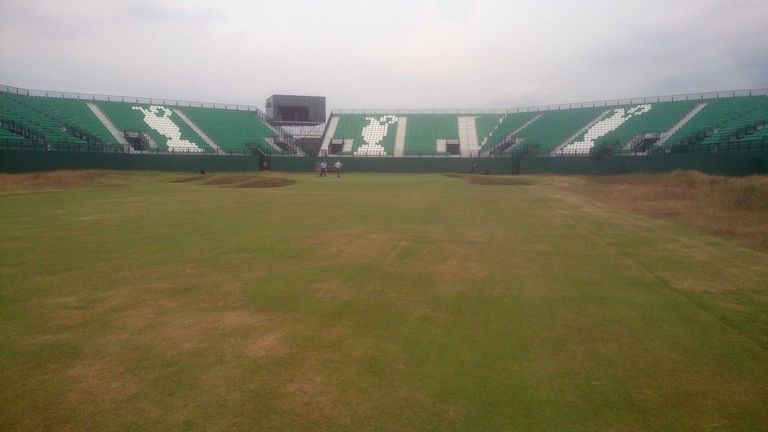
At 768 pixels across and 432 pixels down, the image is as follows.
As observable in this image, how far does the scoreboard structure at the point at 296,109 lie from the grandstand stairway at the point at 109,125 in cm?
1975

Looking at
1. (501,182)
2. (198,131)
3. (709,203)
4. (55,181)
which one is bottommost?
(709,203)

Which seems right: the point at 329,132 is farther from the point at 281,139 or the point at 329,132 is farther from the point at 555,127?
the point at 555,127

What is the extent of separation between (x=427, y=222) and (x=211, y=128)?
45787 millimetres

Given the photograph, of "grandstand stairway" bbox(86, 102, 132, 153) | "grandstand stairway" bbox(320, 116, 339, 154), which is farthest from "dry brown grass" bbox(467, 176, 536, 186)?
"grandstand stairway" bbox(86, 102, 132, 153)

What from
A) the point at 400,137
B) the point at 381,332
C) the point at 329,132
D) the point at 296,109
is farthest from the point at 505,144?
the point at 381,332

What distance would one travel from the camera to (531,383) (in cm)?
446

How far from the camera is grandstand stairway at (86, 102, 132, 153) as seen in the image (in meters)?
45.8

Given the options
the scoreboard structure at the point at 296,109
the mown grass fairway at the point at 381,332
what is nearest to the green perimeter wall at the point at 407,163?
the scoreboard structure at the point at 296,109

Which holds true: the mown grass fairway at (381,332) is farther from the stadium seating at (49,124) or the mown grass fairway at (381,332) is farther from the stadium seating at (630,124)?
the stadium seating at (630,124)

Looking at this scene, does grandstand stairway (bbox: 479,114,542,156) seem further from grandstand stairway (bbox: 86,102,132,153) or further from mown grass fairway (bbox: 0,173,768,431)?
mown grass fairway (bbox: 0,173,768,431)

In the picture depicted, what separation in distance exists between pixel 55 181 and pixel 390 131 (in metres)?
37.7

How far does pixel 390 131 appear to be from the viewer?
60.7 m

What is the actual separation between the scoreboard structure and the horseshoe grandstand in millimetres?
614

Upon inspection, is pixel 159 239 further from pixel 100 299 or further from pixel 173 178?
pixel 173 178
